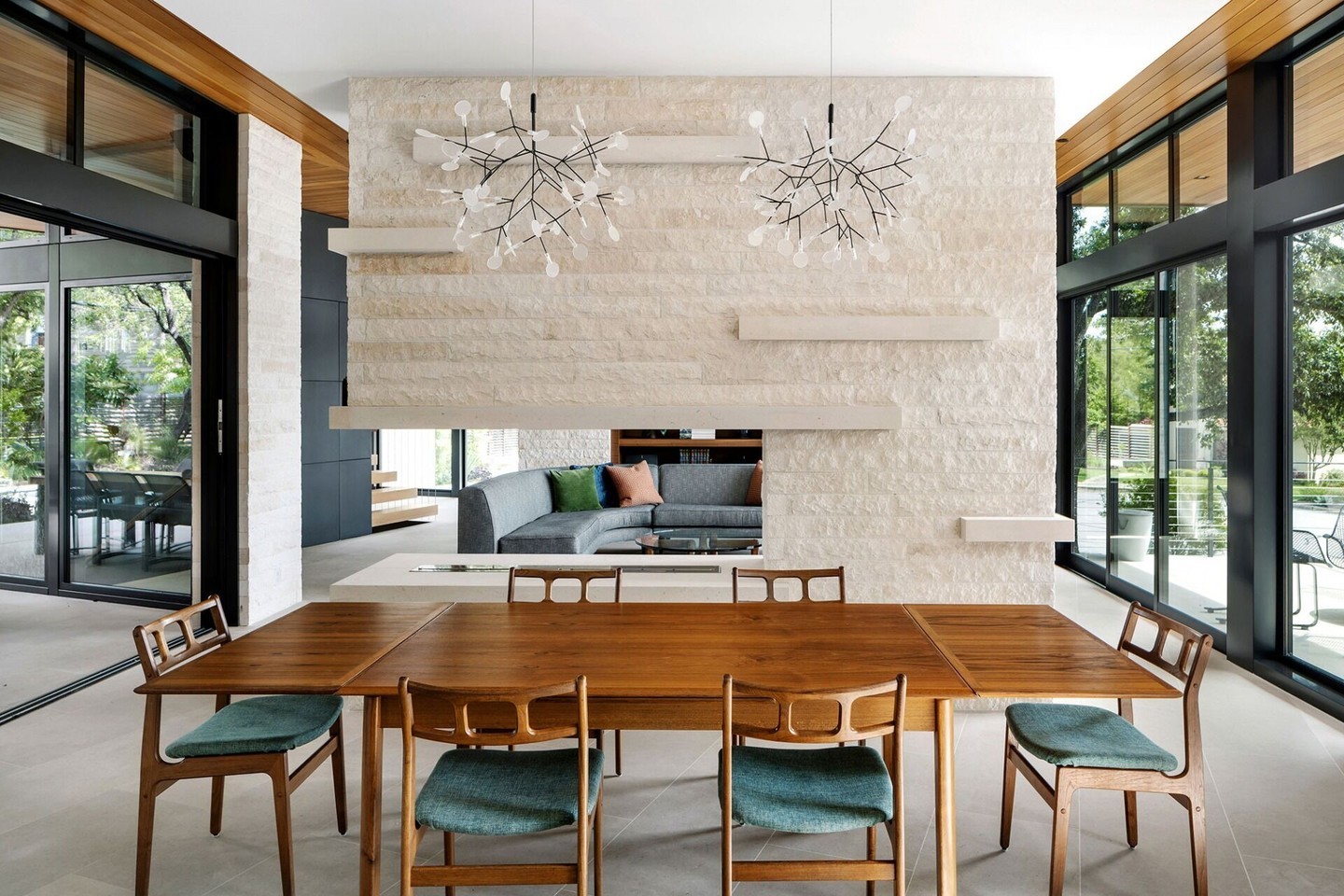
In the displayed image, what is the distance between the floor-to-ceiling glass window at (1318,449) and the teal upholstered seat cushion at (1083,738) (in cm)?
208

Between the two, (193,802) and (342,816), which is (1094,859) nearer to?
(342,816)

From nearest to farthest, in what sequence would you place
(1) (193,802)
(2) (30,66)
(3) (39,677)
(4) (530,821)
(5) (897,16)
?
(4) (530,821) → (1) (193,802) → (5) (897,16) → (2) (30,66) → (3) (39,677)

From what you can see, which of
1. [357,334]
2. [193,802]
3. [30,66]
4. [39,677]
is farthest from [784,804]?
[30,66]

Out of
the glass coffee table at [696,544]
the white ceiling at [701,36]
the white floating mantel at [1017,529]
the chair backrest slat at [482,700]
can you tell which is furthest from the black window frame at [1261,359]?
the chair backrest slat at [482,700]

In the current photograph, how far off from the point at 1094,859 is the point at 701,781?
123 cm

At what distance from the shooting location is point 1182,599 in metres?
4.91

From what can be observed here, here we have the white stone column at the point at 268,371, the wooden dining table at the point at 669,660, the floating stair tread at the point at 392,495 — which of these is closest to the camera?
the wooden dining table at the point at 669,660

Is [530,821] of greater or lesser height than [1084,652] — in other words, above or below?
below

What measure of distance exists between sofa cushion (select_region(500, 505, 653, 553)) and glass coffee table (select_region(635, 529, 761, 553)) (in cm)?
49

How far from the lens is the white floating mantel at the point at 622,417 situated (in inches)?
141

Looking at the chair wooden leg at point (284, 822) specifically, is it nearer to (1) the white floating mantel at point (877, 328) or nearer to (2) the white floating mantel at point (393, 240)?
(2) the white floating mantel at point (393, 240)

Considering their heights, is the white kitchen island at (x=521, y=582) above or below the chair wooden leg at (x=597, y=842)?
above

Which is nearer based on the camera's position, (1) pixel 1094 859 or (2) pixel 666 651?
(2) pixel 666 651

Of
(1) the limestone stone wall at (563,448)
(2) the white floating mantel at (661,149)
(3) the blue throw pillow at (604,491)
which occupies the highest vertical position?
(2) the white floating mantel at (661,149)
